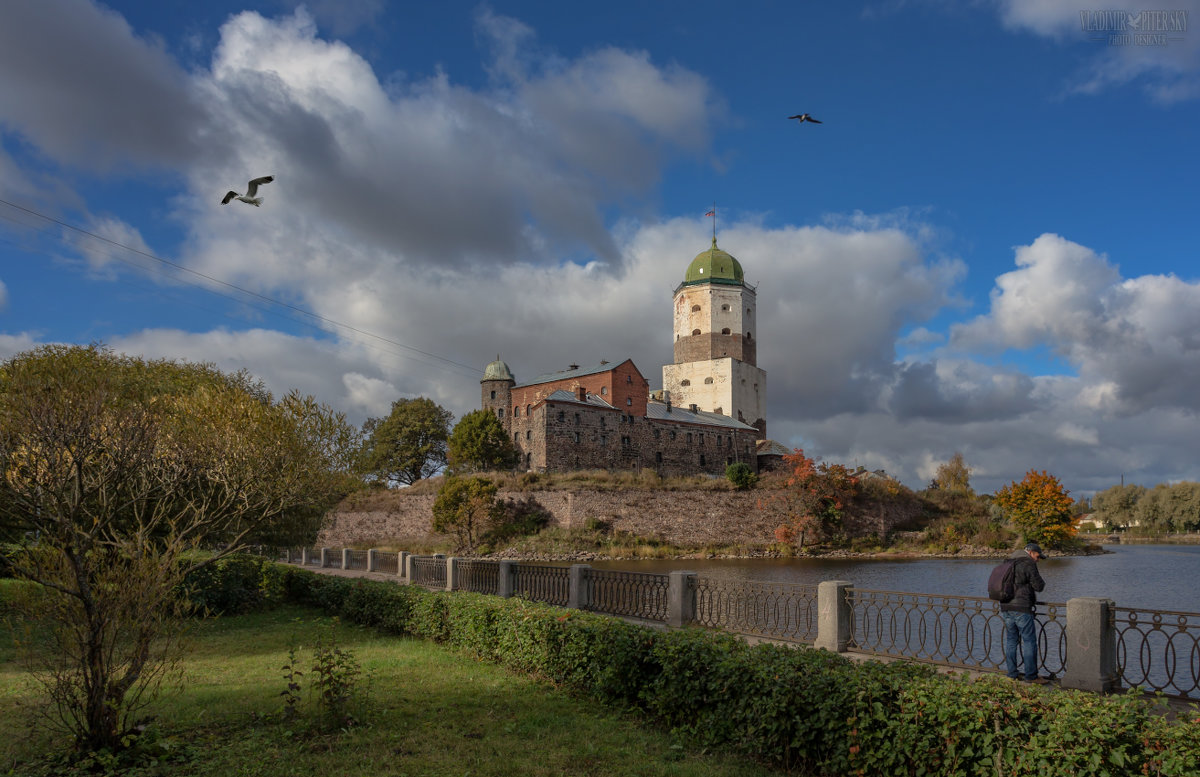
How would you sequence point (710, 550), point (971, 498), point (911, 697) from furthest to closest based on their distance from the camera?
point (971, 498) < point (710, 550) < point (911, 697)

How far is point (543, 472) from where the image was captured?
59.2 meters

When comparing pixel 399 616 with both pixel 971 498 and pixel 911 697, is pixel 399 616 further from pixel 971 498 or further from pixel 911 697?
pixel 971 498

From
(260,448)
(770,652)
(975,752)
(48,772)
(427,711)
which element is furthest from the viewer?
(260,448)

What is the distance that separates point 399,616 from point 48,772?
796cm

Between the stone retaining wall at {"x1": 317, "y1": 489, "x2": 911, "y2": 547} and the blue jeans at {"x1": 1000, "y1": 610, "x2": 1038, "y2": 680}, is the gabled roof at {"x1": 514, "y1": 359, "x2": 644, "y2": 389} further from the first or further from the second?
the blue jeans at {"x1": 1000, "y1": 610, "x2": 1038, "y2": 680}

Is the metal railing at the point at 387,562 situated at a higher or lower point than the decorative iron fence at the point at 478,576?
lower

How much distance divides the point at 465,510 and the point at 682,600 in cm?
3734

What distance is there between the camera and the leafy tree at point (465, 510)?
159ft

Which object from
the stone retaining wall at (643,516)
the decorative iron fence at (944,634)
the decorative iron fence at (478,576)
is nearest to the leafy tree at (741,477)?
the stone retaining wall at (643,516)

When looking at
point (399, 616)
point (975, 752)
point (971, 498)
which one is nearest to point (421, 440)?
point (971, 498)

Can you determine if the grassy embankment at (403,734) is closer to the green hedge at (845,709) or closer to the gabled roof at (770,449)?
the green hedge at (845,709)

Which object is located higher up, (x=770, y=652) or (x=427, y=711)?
(x=770, y=652)

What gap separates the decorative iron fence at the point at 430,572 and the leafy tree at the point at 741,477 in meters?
39.9

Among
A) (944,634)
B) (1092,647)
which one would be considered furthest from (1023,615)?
(944,634)
